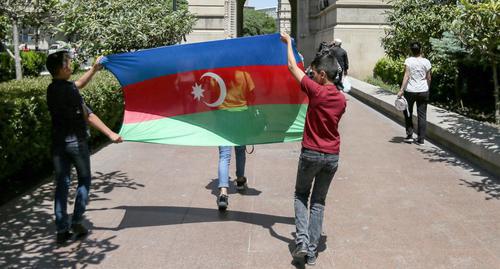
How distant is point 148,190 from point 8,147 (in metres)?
1.83

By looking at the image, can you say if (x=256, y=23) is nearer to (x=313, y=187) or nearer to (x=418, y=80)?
(x=418, y=80)

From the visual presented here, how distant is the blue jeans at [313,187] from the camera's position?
4.84 m

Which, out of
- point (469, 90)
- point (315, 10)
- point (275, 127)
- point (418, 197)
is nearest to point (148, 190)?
point (275, 127)

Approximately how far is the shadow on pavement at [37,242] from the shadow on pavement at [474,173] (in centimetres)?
491

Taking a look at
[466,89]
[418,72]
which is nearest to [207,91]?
[418,72]

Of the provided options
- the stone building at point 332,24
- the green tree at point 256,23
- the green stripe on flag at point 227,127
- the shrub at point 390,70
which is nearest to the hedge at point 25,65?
the stone building at point 332,24

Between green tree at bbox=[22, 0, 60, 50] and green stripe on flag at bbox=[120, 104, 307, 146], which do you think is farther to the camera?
green tree at bbox=[22, 0, 60, 50]

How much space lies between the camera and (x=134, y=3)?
1526cm

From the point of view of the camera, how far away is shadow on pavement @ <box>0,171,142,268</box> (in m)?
5.09

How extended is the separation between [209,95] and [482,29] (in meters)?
7.45

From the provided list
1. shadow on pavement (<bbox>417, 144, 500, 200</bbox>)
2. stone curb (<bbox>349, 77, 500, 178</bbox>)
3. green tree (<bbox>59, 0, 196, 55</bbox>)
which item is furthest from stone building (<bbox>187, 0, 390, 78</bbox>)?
shadow on pavement (<bbox>417, 144, 500, 200</bbox>)

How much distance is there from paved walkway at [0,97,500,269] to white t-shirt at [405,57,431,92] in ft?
4.90

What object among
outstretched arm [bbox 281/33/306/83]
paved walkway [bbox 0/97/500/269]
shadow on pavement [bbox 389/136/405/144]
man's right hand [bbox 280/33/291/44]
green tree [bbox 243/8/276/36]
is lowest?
paved walkway [bbox 0/97/500/269]

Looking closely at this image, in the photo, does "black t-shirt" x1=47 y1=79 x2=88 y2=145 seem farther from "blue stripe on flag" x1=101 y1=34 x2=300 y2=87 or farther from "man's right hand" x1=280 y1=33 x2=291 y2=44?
"man's right hand" x1=280 y1=33 x2=291 y2=44
